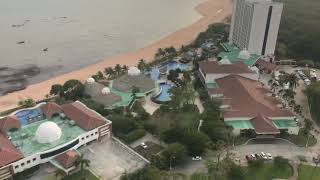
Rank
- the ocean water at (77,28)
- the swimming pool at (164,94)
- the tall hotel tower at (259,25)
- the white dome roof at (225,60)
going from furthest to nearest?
the ocean water at (77,28), the tall hotel tower at (259,25), the white dome roof at (225,60), the swimming pool at (164,94)

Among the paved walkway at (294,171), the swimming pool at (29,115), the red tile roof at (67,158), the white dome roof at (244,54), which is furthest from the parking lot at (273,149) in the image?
the white dome roof at (244,54)

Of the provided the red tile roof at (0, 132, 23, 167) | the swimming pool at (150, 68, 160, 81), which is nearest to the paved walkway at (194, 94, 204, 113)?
the swimming pool at (150, 68, 160, 81)

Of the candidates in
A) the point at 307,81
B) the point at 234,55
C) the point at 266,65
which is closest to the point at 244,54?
the point at 234,55

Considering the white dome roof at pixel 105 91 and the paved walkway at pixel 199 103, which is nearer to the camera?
the paved walkway at pixel 199 103

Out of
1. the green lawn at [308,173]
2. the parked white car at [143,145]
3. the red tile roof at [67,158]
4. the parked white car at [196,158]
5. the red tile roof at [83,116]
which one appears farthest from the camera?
the red tile roof at [83,116]

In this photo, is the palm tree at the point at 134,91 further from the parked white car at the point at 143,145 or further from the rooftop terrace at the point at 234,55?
the rooftop terrace at the point at 234,55

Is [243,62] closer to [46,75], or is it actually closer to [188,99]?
[188,99]

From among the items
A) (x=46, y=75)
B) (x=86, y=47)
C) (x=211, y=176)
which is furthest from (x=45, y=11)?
(x=211, y=176)
